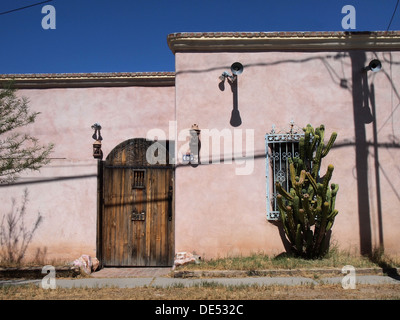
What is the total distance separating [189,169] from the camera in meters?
8.20

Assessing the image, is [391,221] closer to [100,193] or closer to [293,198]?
[293,198]

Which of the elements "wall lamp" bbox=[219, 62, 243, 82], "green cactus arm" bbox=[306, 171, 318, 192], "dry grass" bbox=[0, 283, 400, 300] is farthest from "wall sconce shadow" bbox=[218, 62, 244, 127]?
"dry grass" bbox=[0, 283, 400, 300]

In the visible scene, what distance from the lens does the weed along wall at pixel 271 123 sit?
8.09m

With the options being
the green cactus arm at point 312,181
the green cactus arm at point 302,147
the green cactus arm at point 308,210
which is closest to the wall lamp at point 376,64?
the green cactus arm at point 302,147

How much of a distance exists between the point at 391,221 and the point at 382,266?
3.69 feet

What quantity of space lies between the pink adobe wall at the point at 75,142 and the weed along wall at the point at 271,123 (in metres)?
0.97

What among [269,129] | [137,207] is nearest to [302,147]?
[269,129]

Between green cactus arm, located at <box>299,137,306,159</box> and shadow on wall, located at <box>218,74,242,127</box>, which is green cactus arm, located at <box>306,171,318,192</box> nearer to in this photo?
green cactus arm, located at <box>299,137,306,159</box>

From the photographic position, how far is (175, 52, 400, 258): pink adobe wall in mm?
8086

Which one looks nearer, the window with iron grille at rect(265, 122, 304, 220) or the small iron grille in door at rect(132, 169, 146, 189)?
the window with iron grille at rect(265, 122, 304, 220)

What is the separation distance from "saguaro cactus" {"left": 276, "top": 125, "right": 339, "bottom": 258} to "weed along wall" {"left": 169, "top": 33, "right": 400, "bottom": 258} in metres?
0.46

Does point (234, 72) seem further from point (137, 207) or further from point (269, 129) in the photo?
point (137, 207)

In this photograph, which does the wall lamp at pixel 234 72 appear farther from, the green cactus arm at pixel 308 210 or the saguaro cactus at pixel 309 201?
the green cactus arm at pixel 308 210
